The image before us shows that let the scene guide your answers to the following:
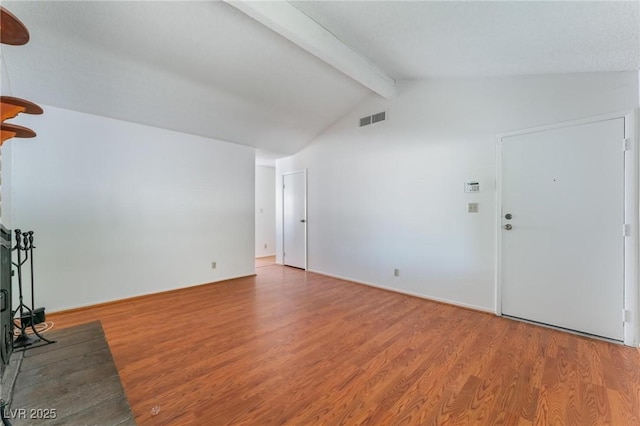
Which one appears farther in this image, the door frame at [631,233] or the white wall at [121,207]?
the white wall at [121,207]

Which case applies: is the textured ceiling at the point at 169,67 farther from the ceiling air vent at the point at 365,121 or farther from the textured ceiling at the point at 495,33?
the textured ceiling at the point at 495,33

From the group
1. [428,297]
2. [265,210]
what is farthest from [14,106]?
[265,210]

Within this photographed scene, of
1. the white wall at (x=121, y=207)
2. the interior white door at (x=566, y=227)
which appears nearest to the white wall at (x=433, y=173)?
the interior white door at (x=566, y=227)

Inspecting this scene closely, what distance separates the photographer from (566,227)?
105 inches

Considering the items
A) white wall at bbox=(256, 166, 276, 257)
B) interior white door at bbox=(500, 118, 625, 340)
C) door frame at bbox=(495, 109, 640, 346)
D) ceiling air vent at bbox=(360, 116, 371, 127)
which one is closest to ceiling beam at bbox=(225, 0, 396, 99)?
ceiling air vent at bbox=(360, 116, 371, 127)

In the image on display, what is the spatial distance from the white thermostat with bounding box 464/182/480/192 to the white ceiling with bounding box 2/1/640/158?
1243mm

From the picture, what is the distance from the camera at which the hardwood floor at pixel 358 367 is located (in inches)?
63.7

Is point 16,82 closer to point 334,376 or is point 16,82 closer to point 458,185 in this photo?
point 334,376

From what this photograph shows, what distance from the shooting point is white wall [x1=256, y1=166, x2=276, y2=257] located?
7.09 meters

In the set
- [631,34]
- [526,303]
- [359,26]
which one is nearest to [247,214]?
[359,26]

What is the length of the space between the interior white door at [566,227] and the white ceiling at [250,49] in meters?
0.71

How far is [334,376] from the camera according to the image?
1.96m

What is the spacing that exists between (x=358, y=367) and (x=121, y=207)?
3627 millimetres

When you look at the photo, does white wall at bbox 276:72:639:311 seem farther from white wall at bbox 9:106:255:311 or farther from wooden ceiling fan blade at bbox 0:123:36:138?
wooden ceiling fan blade at bbox 0:123:36:138
